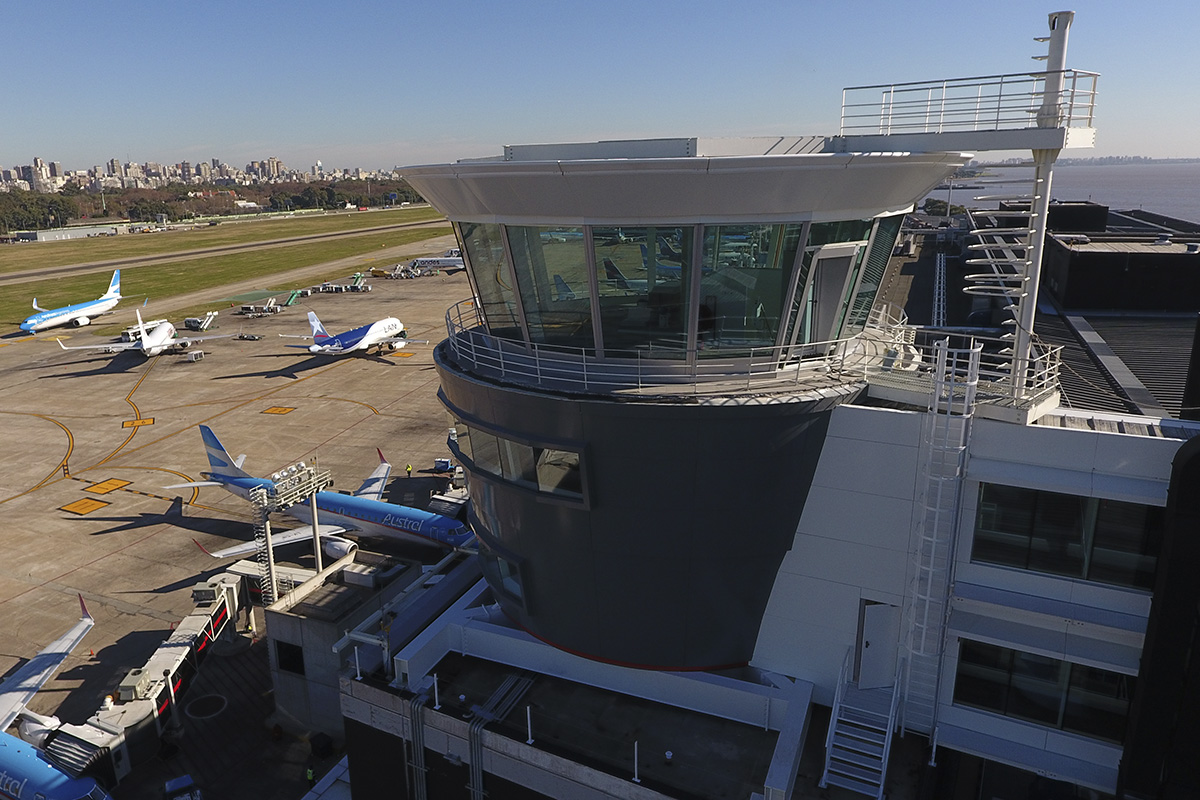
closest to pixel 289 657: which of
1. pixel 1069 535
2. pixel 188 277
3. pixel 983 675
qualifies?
pixel 983 675

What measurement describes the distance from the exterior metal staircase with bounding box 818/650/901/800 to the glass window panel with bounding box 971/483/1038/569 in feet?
8.83

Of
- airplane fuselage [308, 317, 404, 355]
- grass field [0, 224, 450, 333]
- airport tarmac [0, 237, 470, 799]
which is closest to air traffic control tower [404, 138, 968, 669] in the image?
airport tarmac [0, 237, 470, 799]

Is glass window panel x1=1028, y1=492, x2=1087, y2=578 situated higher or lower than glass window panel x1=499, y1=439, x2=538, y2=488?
lower

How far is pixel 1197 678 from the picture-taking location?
11.3 metres

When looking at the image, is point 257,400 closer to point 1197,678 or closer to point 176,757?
point 176,757

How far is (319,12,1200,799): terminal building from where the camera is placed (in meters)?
11.7

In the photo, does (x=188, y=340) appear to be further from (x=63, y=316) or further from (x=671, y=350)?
(x=671, y=350)

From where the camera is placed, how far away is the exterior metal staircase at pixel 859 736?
1278cm

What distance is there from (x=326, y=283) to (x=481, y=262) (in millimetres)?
93386

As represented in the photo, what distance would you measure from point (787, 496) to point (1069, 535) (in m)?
4.44

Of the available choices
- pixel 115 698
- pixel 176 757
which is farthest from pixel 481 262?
pixel 115 698

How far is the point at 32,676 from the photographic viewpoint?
72.4 feet

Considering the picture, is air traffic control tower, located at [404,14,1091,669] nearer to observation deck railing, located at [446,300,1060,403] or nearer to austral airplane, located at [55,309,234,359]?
observation deck railing, located at [446,300,1060,403]

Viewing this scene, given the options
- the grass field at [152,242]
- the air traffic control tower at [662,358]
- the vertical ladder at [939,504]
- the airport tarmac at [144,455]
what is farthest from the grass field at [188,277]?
the vertical ladder at [939,504]
